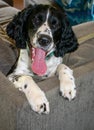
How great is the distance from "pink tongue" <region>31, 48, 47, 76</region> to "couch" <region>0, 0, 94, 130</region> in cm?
14

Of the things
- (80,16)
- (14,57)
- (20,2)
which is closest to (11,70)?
(14,57)

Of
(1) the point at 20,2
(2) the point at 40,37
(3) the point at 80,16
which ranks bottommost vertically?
(1) the point at 20,2

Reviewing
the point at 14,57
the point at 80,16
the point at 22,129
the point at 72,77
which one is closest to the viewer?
the point at 22,129

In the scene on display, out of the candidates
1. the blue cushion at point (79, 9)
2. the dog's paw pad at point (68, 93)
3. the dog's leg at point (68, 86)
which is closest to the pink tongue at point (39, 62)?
the dog's leg at point (68, 86)

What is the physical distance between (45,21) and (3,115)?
62 cm

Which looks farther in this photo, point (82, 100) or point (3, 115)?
point (82, 100)

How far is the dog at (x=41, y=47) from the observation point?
148 cm

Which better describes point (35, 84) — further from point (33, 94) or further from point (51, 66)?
point (51, 66)

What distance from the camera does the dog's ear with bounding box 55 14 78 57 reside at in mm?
1801

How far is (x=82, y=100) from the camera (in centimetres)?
162

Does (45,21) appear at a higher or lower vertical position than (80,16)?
higher

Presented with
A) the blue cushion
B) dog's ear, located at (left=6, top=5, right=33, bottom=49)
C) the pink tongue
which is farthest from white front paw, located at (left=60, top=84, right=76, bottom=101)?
the blue cushion

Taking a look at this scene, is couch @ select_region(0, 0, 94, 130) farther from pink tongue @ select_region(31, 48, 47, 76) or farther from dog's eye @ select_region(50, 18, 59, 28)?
dog's eye @ select_region(50, 18, 59, 28)

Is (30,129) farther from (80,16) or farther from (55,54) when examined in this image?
(80,16)
